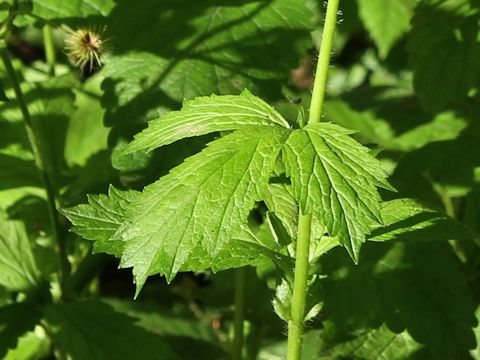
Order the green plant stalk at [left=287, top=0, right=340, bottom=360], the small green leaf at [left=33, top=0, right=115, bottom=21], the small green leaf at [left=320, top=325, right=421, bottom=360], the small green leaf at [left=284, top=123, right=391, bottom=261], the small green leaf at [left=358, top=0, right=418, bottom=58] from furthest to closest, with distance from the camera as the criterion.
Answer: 1. the small green leaf at [left=358, top=0, right=418, bottom=58]
2. the small green leaf at [left=33, top=0, right=115, bottom=21]
3. the small green leaf at [left=320, top=325, right=421, bottom=360]
4. the green plant stalk at [left=287, top=0, right=340, bottom=360]
5. the small green leaf at [left=284, top=123, right=391, bottom=261]

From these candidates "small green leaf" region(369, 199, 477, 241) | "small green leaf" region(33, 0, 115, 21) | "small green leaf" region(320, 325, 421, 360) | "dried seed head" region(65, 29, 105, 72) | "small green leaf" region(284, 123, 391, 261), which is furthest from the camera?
"small green leaf" region(33, 0, 115, 21)

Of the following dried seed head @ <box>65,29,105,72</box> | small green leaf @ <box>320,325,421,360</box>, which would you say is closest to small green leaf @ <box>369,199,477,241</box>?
small green leaf @ <box>320,325,421,360</box>

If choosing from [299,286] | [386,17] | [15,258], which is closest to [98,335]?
[15,258]

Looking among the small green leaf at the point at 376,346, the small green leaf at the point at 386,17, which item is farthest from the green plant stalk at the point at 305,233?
the small green leaf at the point at 386,17

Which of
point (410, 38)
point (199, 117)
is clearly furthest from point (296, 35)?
point (199, 117)

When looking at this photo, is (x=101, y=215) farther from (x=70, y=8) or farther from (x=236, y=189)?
(x=70, y=8)

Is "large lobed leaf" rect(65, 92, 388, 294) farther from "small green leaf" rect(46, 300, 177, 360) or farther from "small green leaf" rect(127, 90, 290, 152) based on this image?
"small green leaf" rect(46, 300, 177, 360)

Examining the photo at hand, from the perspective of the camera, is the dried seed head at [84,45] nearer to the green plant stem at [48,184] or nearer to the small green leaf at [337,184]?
the green plant stem at [48,184]
